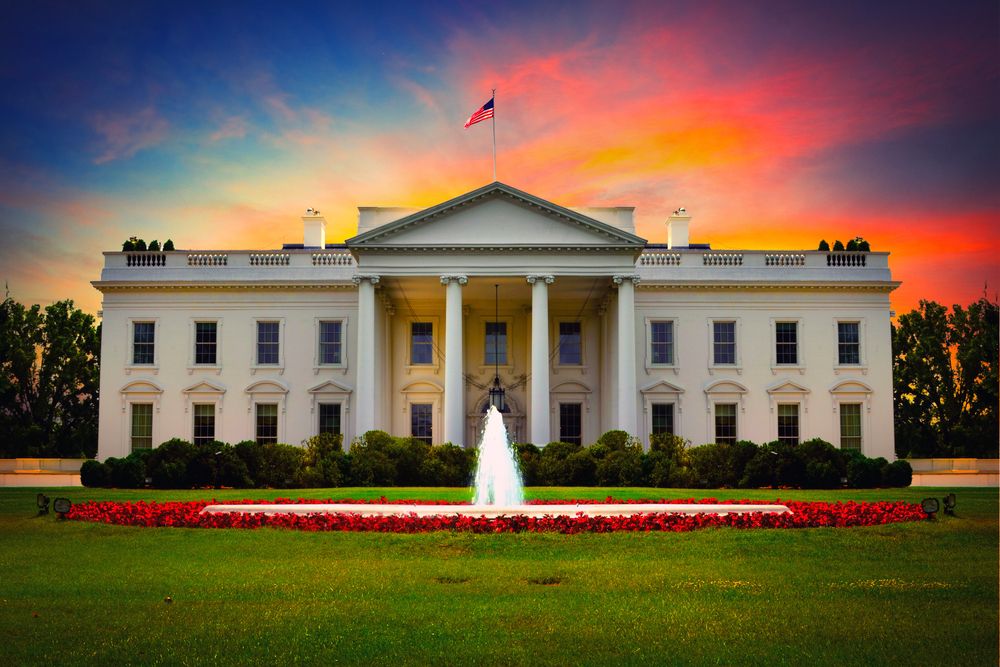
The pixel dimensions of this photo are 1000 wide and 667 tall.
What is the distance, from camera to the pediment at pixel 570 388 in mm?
43969

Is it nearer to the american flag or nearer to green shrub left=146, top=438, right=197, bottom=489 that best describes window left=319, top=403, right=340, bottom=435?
green shrub left=146, top=438, right=197, bottom=489

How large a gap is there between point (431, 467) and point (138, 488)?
31.4ft

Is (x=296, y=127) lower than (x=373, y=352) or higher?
higher

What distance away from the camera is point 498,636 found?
993 cm

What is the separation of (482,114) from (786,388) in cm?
1835

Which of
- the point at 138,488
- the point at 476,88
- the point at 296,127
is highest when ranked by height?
the point at 476,88

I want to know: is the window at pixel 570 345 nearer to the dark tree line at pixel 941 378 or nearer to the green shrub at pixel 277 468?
the green shrub at pixel 277 468

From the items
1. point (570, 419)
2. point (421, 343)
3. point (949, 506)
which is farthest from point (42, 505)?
point (570, 419)

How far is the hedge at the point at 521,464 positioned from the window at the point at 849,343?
36.8 ft

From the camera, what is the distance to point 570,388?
44.1 metres

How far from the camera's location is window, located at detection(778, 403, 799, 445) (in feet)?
141

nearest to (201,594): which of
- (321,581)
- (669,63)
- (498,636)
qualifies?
(321,581)

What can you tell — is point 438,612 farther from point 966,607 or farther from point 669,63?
point 669,63

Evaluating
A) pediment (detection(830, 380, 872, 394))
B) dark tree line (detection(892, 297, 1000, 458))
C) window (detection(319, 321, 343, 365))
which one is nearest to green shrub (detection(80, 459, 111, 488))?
window (detection(319, 321, 343, 365))
